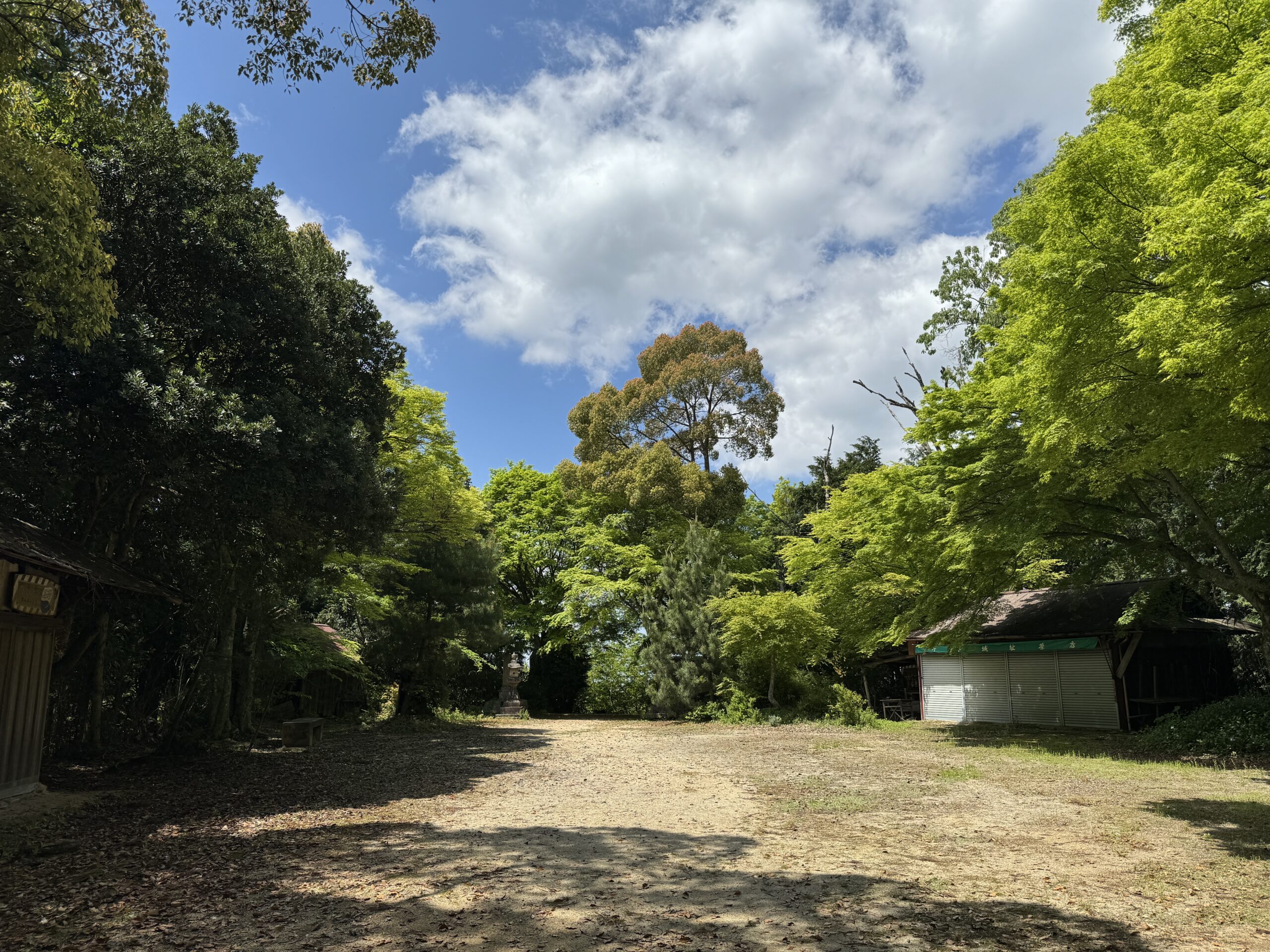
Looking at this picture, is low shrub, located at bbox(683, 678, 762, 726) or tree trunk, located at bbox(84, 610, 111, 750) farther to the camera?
low shrub, located at bbox(683, 678, 762, 726)

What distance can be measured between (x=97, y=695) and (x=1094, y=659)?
2104cm

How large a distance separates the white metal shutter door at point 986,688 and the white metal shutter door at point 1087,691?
169cm

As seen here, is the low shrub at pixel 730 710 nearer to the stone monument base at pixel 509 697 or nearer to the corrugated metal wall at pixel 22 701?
the stone monument base at pixel 509 697

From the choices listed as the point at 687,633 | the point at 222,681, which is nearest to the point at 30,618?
the point at 222,681

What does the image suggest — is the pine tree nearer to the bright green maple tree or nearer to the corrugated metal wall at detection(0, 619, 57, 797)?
the bright green maple tree

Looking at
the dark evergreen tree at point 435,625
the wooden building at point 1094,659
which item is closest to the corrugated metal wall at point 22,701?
the dark evergreen tree at point 435,625

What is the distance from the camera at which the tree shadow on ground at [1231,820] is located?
21.1ft

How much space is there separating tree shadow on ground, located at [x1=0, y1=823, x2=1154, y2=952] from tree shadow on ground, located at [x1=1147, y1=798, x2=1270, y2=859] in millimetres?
3129

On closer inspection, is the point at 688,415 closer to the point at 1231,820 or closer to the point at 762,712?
the point at 762,712

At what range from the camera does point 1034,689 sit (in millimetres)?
20047

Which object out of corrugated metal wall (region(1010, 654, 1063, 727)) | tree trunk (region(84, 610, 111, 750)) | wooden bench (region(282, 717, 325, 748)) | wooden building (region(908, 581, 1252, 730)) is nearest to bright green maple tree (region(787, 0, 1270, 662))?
wooden building (region(908, 581, 1252, 730))

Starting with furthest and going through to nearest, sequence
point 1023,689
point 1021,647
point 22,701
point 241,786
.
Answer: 1. point 1023,689
2. point 1021,647
3. point 241,786
4. point 22,701

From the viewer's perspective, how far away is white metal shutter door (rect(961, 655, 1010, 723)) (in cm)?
2081

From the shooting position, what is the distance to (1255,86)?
487 cm
